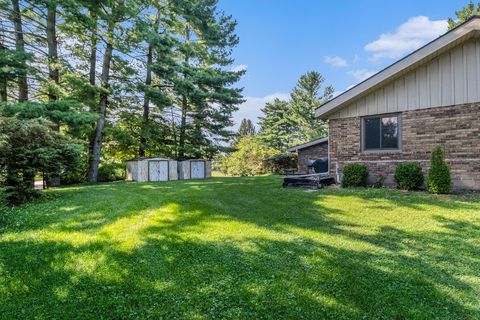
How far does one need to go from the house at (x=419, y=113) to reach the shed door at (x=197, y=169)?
924 cm

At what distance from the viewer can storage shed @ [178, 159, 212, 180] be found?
16.9m

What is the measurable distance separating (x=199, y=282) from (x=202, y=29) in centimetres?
2028

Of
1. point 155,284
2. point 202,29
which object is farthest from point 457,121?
point 202,29

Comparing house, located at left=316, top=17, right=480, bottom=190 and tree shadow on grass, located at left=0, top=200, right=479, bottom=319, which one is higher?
house, located at left=316, top=17, right=480, bottom=190

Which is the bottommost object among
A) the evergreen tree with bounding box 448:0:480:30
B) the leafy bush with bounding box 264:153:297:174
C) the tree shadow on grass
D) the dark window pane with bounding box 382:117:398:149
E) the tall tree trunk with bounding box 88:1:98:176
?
the tree shadow on grass

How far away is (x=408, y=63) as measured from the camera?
8.69 meters

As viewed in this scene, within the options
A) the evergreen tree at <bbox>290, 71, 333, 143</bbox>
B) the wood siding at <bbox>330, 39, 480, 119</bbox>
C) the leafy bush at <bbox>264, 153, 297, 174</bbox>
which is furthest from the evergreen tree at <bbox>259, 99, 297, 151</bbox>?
the wood siding at <bbox>330, 39, 480, 119</bbox>

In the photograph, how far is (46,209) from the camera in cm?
612

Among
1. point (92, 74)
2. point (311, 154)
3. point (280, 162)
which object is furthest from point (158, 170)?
point (280, 162)

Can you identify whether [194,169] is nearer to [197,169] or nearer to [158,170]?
[197,169]

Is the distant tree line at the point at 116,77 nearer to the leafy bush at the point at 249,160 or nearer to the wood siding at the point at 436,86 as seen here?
the leafy bush at the point at 249,160

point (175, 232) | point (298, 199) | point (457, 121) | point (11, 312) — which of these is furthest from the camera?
point (457, 121)

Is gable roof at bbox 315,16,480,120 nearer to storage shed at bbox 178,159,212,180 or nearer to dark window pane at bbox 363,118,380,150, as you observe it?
dark window pane at bbox 363,118,380,150

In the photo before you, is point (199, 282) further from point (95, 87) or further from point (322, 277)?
point (95, 87)
